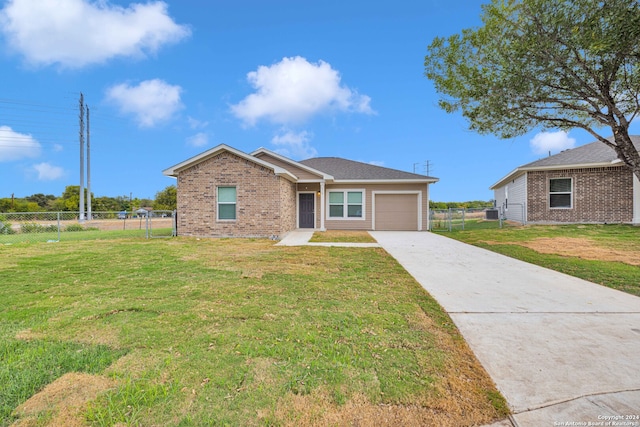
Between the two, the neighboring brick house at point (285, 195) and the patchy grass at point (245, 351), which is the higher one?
the neighboring brick house at point (285, 195)

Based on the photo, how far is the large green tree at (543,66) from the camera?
6.11 m

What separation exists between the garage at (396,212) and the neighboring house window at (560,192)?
291 inches

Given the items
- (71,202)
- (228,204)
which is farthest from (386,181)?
(71,202)

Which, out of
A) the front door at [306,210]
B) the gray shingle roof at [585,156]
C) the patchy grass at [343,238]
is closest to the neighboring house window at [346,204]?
the front door at [306,210]

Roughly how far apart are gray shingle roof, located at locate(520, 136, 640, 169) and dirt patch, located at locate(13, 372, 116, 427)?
19.8 metres

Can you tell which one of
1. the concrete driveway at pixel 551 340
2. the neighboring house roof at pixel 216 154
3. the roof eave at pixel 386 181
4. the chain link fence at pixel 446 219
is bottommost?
the concrete driveway at pixel 551 340

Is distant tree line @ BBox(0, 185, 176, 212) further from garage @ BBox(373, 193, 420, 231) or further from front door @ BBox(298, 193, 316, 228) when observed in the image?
garage @ BBox(373, 193, 420, 231)

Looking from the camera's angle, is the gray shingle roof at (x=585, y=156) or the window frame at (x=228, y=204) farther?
the gray shingle roof at (x=585, y=156)

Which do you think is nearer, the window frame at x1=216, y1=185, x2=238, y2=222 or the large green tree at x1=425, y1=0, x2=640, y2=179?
the large green tree at x1=425, y1=0, x2=640, y2=179

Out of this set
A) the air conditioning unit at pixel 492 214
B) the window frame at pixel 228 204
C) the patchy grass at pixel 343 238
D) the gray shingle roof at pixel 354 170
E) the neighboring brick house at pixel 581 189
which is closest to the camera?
the patchy grass at pixel 343 238

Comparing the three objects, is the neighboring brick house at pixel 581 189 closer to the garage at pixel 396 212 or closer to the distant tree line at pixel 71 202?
the garage at pixel 396 212

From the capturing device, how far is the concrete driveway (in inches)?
78.3

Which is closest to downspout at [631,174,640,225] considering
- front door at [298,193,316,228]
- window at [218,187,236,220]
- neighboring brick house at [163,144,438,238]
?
neighboring brick house at [163,144,438,238]

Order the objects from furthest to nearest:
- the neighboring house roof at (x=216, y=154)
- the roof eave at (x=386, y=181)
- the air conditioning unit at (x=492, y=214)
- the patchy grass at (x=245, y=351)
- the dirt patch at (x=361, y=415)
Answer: the air conditioning unit at (x=492, y=214), the roof eave at (x=386, y=181), the neighboring house roof at (x=216, y=154), the patchy grass at (x=245, y=351), the dirt patch at (x=361, y=415)
